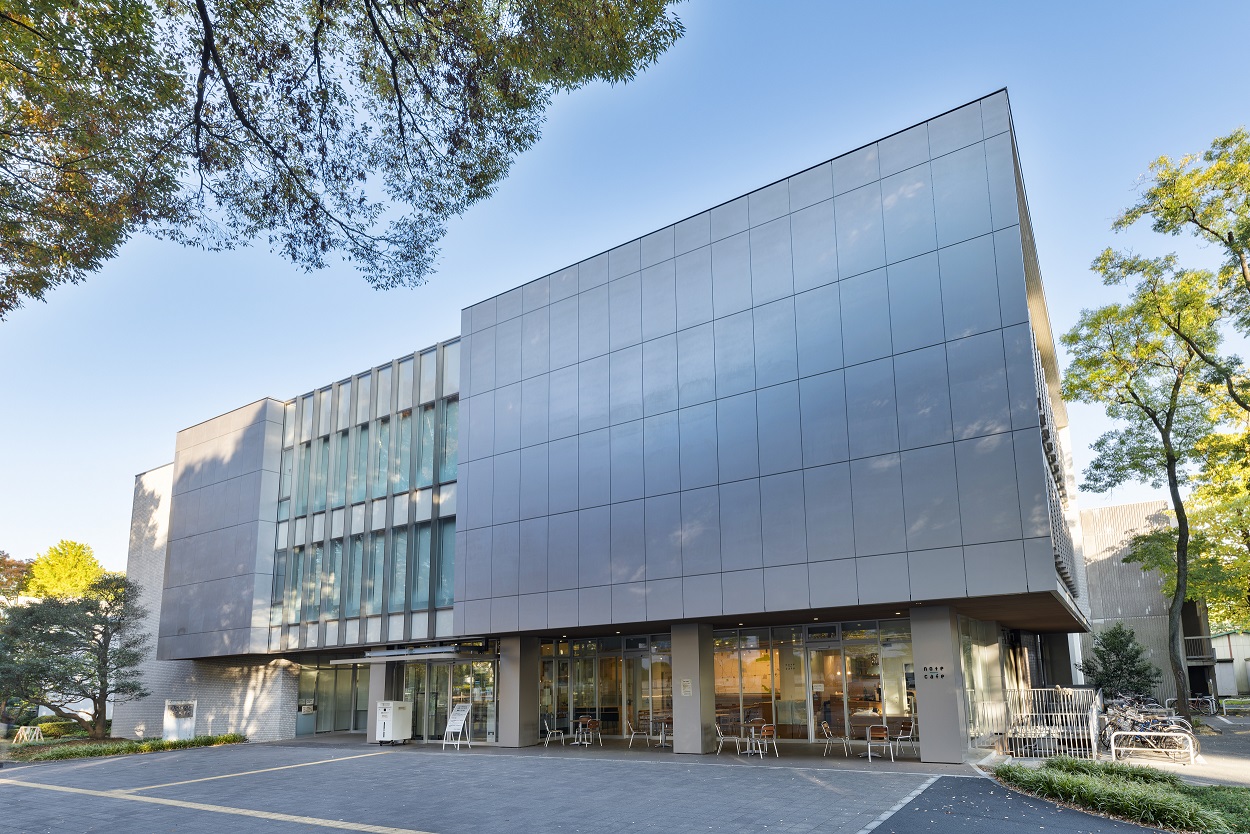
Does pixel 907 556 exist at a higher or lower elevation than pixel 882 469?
lower

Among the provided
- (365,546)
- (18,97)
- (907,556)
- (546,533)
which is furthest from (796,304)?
(365,546)

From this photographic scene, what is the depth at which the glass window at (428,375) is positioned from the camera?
26.2 meters

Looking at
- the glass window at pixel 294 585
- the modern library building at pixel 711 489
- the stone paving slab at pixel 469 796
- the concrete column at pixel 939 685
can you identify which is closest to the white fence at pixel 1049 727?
the modern library building at pixel 711 489

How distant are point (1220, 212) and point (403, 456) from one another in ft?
74.8

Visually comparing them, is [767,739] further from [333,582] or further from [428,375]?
[333,582]

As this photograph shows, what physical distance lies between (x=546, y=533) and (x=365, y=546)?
775cm

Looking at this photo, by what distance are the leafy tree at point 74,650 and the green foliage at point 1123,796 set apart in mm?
29191

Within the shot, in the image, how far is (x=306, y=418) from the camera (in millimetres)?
30312

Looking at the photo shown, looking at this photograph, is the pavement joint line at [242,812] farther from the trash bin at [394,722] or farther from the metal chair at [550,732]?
the metal chair at [550,732]

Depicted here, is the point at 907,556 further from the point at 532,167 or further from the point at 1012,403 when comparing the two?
the point at 532,167

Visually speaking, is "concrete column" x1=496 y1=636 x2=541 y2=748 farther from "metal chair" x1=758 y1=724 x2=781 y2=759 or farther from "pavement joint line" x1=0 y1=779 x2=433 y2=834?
"pavement joint line" x1=0 y1=779 x2=433 y2=834

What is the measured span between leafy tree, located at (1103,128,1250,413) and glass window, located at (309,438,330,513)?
25111 millimetres

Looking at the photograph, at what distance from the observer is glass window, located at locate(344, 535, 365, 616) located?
26.7 m

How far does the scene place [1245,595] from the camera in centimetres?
3691
